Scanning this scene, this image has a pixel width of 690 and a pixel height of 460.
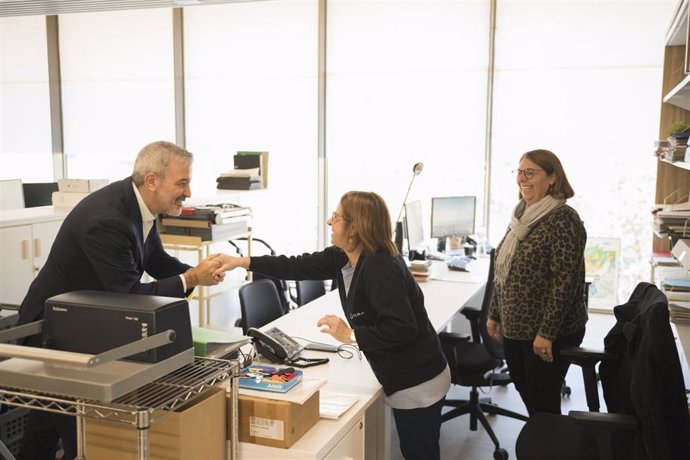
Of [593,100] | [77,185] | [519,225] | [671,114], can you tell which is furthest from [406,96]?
[519,225]

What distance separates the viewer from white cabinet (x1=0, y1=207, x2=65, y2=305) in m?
3.62

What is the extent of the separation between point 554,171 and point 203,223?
232 centimetres

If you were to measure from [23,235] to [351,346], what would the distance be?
1.98m

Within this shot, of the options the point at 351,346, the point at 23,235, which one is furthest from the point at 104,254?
the point at 23,235

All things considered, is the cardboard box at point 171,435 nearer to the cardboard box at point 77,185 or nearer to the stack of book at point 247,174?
the cardboard box at point 77,185

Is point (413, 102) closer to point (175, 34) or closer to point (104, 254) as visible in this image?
point (175, 34)

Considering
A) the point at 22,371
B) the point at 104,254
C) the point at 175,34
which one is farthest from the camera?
the point at 175,34

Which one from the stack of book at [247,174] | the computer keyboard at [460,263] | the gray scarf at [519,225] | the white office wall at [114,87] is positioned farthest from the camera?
the white office wall at [114,87]

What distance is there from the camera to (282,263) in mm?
2887

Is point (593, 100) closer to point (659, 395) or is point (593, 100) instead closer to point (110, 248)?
point (659, 395)

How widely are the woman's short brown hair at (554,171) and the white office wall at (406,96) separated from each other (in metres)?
2.99

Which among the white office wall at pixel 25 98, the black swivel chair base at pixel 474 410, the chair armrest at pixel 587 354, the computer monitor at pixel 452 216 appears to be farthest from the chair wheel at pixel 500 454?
the white office wall at pixel 25 98

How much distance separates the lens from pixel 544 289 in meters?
2.98

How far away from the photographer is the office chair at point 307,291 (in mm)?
4508
